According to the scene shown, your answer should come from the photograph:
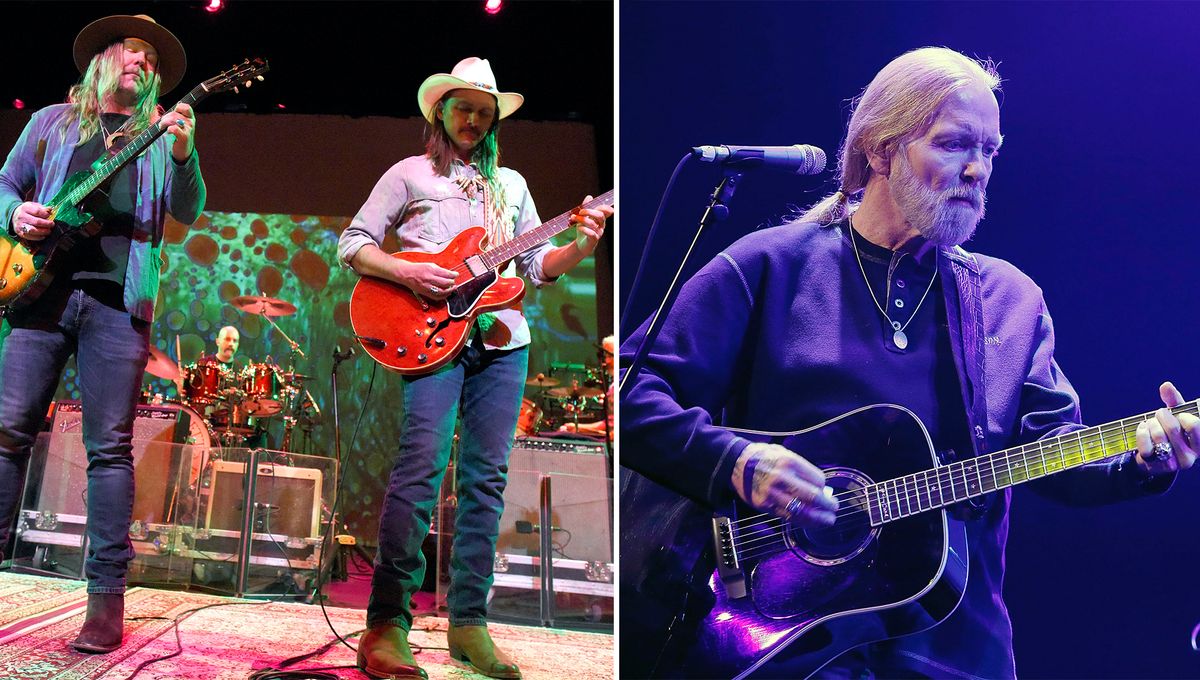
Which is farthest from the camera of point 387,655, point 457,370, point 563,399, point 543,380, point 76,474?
point 563,399

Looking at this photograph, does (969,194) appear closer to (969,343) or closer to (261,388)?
(969,343)

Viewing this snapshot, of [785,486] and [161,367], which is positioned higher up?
[161,367]

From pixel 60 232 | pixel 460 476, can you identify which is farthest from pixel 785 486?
pixel 60 232

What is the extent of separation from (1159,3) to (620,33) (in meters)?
1.67

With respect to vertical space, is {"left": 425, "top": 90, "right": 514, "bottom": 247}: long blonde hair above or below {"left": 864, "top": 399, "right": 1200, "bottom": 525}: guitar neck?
above

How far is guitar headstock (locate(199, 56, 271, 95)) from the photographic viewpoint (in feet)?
7.40

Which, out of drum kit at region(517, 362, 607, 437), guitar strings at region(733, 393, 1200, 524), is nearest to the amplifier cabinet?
drum kit at region(517, 362, 607, 437)

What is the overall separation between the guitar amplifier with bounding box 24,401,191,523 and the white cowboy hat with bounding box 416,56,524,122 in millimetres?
1583

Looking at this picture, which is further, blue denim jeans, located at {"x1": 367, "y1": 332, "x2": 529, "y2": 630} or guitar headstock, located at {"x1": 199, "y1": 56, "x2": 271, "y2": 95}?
guitar headstock, located at {"x1": 199, "y1": 56, "x2": 271, "y2": 95}

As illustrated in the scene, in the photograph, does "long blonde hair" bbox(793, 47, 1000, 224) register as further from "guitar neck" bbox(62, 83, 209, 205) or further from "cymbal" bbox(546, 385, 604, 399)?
"cymbal" bbox(546, 385, 604, 399)

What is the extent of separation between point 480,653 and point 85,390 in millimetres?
1186

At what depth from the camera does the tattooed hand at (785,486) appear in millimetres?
2279

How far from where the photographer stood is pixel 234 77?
2311mm

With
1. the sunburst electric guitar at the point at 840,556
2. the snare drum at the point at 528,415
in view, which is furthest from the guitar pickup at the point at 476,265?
the snare drum at the point at 528,415
